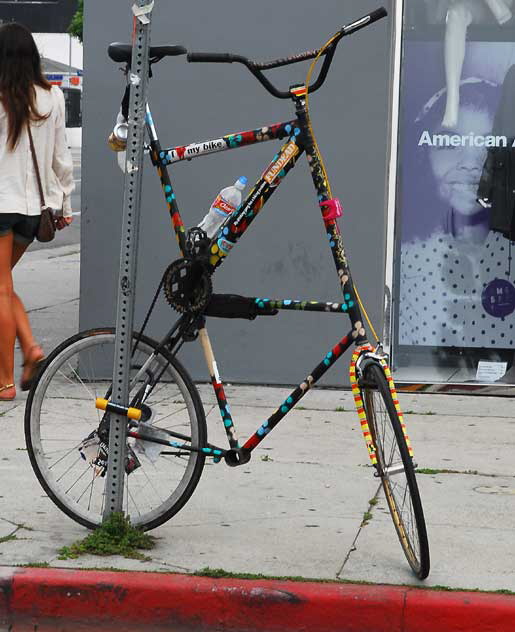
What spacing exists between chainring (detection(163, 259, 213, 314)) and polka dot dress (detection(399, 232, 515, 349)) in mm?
3369

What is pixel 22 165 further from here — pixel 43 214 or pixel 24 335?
pixel 24 335

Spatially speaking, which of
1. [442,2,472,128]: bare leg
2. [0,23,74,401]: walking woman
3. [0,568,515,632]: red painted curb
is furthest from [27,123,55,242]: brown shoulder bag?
[0,568,515,632]: red painted curb

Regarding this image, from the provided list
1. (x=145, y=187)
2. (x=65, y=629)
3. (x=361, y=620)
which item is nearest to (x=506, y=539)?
(x=361, y=620)

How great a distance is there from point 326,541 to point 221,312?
0.99 m

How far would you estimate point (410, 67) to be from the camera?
314 inches

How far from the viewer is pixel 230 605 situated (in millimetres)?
4590

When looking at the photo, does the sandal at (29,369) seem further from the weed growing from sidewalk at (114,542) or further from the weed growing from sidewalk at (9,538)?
the weed growing from sidewalk at (114,542)

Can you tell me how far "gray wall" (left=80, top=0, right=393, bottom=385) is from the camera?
25.7 feet

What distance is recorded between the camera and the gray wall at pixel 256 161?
7840mm

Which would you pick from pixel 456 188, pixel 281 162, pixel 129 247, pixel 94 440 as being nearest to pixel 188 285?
pixel 129 247

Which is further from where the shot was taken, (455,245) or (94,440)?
(455,245)

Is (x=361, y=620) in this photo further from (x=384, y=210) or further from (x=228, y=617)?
(x=384, y=210)

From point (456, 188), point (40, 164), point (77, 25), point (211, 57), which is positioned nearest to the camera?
point (211, 57)

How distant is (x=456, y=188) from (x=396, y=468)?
12.2 feet
